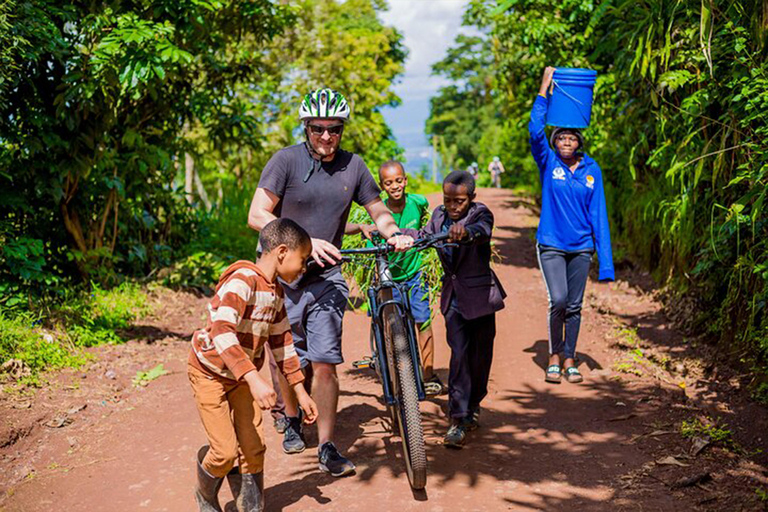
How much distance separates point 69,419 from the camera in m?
5.99

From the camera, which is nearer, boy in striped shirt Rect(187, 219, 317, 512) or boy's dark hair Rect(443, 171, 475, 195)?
boy in striped shirt Rect(187, 219, 317, 512)

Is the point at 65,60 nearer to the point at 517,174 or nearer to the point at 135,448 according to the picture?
the point at 135,448

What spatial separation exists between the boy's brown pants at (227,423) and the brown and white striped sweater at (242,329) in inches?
2.9

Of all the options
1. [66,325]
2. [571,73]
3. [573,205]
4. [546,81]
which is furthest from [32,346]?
[571,73]

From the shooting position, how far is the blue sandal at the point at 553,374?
6.62 metres

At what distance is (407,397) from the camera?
14.4ft

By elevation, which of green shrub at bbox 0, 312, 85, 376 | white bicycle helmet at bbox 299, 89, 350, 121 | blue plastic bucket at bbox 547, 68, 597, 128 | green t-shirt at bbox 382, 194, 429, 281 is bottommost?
green shrub at bbox 0, 312, 85, 376

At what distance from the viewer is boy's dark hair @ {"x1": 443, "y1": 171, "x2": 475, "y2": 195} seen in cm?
516

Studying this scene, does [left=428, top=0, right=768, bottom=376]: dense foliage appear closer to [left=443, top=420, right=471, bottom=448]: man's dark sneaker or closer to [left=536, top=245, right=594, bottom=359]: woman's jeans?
[left=536, top=245, right=594, bottom=359]: woman's jeans

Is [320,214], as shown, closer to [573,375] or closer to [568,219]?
[568,219]

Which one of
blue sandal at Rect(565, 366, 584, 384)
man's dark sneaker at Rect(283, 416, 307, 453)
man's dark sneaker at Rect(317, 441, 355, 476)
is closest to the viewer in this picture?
man's dark sneaker at Rect(317, 441, 355, 476)

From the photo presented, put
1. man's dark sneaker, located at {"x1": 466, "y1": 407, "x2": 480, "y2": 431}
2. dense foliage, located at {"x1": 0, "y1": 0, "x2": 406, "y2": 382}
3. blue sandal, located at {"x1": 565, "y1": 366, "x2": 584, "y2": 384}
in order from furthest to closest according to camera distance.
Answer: dense foliage, located at {"x1": 0, "y1": 0, "x2": 406, "y2": 382} → blue sandal, located at {"x1": 565, "y1": 366, "x2": 584, "y2": 384} → man's dark sneaker, located at {"x1": 466, "y1": 407, "x2": 480, "y2": 431}

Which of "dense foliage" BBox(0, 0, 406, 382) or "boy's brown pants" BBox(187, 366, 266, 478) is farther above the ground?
"dense foliage" BBox(0, 0, 406, 382)

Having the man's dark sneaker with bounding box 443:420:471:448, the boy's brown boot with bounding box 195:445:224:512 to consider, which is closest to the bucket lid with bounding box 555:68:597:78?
the man's dark sneaker with bounding box 443:420:471:448
